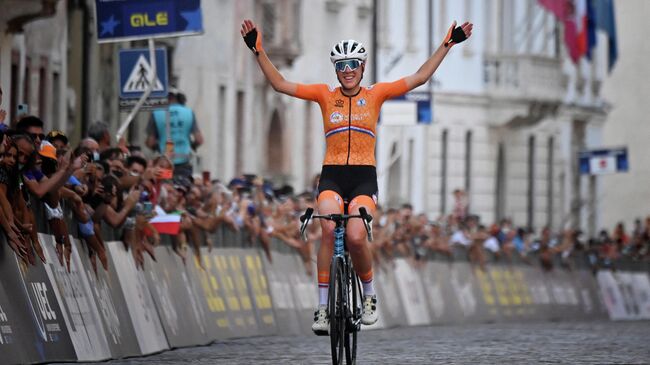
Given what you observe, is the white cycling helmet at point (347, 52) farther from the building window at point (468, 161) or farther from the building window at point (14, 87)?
the building window at point (468, 161)

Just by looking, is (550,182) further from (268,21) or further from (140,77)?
(140,77)

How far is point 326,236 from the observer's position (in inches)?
679

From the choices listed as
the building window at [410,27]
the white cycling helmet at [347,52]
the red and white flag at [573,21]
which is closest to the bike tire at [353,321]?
the white cycling helmet at [347,52]

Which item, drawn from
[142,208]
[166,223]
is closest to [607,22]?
[166,223]

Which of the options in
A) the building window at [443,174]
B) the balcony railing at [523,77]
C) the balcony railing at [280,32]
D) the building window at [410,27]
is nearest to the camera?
the balcony railing at [280,32]

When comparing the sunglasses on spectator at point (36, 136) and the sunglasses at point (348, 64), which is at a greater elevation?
the sunglasses at point (348, 64)

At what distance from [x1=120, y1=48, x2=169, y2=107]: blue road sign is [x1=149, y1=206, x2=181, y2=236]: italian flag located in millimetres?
2338

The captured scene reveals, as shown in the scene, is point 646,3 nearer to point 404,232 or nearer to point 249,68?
point 249,68

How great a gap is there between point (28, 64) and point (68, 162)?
13059mm

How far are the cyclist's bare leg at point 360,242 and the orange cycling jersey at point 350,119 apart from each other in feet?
1.14

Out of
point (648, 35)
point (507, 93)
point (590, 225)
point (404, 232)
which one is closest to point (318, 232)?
point (404, 232)

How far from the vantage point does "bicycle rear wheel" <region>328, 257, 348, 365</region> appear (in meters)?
16.7

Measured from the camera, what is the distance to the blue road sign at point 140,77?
2491 centimetres

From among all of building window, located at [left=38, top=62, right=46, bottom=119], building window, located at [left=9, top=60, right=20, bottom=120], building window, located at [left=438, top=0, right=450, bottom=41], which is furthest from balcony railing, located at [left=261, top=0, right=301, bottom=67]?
building window, located at [left=9, top=60, right=20, bottom=120]
